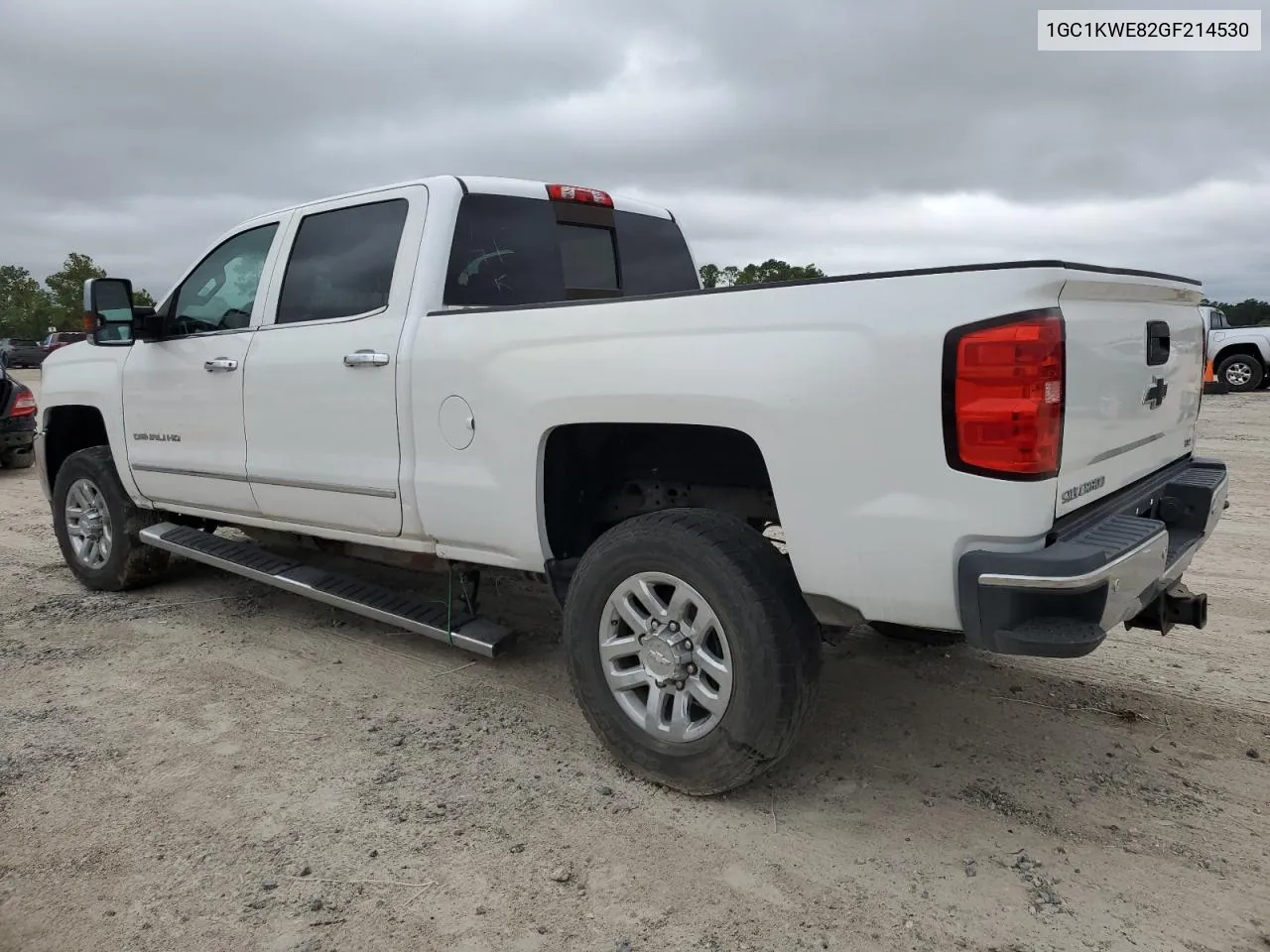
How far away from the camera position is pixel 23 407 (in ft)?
36.2

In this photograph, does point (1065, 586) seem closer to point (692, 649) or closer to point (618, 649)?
point (692, 649)

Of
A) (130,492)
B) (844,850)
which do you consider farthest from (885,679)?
(130,492)

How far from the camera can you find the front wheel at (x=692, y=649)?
272 centimetres

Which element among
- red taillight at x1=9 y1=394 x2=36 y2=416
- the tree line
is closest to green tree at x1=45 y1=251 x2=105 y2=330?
the tree line

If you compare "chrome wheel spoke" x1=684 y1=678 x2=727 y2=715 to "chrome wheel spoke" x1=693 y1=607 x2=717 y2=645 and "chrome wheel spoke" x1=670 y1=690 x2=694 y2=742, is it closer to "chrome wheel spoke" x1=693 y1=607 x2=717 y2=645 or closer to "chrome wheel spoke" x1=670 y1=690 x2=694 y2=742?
"chrome wheel spoke" x1=670 y1=690 x2=694 y2=742

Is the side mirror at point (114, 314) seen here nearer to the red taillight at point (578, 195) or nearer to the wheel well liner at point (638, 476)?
the red taillight at point (578, 195)

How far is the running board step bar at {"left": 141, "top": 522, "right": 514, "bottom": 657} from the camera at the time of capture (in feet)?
12.4

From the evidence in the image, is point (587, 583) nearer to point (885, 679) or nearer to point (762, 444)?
point (762, 444)

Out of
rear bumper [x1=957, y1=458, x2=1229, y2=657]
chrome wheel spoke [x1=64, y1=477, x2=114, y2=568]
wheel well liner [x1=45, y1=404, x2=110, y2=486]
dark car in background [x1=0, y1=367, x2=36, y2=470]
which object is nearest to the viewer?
rear bumper [x1=957, y1=458, x2=1229, y2=657]

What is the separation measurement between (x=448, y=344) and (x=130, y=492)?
111 inches

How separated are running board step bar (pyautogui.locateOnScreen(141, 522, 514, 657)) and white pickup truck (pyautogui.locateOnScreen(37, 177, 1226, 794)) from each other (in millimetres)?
23

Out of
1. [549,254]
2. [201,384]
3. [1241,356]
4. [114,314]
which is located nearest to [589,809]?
[549,254]

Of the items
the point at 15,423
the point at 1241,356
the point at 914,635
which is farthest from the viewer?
the point at 1241,356

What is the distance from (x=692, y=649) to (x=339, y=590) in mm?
2026
